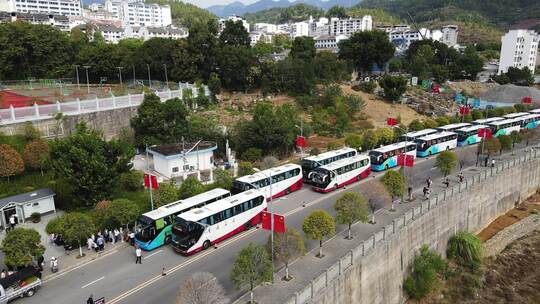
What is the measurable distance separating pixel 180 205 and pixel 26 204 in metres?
10.5

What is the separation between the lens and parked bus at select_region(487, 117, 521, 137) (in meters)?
47.2

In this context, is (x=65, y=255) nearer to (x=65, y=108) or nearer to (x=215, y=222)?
(x=215, y=222)

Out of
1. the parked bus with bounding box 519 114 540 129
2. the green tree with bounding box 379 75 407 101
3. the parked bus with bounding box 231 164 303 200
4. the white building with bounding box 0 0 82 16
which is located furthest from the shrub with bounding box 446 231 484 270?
the white building with bounding box 0 0 82 16

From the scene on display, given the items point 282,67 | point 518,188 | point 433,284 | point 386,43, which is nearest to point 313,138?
point 282,67

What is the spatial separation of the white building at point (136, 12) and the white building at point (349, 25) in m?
79.2

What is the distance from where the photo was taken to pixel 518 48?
108750 mm

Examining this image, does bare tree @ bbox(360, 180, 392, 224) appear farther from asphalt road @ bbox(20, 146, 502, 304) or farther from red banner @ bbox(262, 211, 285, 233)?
red banner @ bbox(262, 211, 285, 233)

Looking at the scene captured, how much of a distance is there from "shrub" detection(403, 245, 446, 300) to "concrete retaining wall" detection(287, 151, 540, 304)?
0.48 m

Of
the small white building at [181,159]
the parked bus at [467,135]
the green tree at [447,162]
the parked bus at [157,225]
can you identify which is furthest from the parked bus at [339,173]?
the parked bus at [467,135]

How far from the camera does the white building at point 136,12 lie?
175375mm

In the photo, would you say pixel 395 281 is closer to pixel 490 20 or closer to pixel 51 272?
pixel 51 272

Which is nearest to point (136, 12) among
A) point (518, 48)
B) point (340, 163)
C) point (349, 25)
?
point (349, 25)

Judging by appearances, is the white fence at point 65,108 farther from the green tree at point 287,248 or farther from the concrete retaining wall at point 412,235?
the concrete retaining wall at point 412,235

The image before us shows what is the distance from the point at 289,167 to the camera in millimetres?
30750
